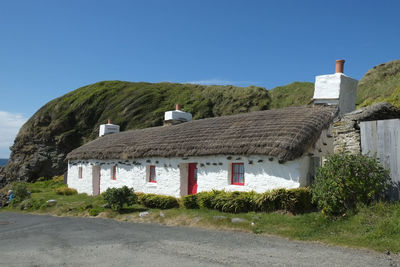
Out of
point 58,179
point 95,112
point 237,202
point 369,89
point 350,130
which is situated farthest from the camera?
point 95,112

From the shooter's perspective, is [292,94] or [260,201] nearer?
[260,201]

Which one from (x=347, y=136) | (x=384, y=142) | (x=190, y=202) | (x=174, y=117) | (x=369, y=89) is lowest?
(x=190, y=202)

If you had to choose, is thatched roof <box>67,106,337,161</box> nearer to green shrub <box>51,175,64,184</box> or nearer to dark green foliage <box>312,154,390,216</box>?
dark green foliage <box>312,154,390,216</box>

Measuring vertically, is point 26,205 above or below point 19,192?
below

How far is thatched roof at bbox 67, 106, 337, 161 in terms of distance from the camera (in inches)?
445

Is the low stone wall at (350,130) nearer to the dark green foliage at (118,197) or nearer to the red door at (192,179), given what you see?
the red door at (192,179)

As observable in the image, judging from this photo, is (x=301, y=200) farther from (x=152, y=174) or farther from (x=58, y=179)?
(x=58, y=179)

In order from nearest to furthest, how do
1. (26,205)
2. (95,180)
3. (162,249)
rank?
(162,249), (26,205), (95,180)

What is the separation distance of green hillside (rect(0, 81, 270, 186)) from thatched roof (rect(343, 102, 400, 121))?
25.1 meters

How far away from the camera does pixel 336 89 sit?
1306cm

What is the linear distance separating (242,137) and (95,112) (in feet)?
98.2

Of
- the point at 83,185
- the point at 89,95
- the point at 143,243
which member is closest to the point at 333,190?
the point at 143,243

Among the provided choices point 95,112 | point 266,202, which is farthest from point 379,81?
point 95,112

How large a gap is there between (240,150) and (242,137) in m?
0.83
